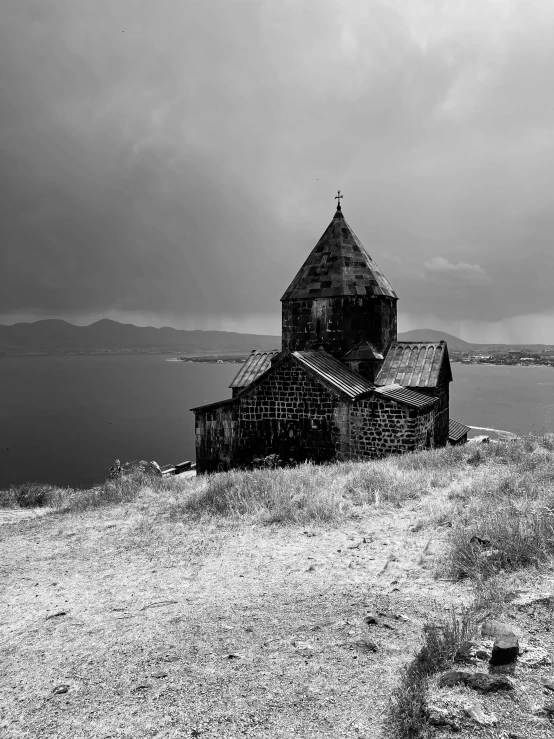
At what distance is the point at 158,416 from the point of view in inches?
2704

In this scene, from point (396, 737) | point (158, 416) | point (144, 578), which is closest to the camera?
point (396, 737)

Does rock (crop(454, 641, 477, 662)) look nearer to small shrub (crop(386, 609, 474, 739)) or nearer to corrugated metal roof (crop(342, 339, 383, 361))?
small shrub (crop(386, 609, 474, 739))

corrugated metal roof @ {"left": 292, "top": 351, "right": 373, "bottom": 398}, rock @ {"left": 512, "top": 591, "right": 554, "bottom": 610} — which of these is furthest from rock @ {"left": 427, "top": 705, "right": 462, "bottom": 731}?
corrugated metal roof @ {"left": 292, "top": 351, "right": 373, "bottom": 398}

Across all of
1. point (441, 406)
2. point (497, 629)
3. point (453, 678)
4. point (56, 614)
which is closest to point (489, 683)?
point (453, 678)

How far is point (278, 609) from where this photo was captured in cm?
413

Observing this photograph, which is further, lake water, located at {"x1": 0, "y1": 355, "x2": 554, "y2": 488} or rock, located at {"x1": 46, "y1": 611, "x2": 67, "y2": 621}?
lake water, located at {"x1": 0, "y1": 355, "x2": 554, "y2": 488}

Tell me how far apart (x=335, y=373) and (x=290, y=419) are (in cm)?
187

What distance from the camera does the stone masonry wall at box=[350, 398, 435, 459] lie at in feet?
41.5

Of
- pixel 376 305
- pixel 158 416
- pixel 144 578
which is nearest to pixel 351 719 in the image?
pixel 144 578

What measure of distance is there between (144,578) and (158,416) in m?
65.5

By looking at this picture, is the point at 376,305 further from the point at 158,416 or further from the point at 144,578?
the point at 158,416

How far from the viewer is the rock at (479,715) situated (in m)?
2.50

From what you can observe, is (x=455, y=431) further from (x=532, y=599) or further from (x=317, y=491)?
(x=532, y=599)

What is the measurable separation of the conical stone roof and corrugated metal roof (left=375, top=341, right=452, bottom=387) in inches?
76.7
